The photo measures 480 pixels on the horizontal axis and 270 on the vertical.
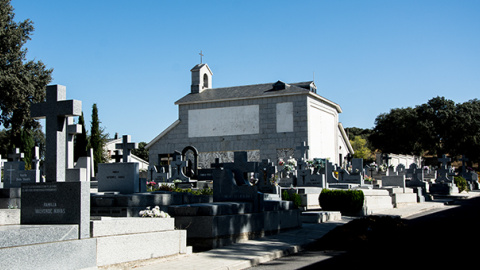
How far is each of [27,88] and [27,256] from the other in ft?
96.1

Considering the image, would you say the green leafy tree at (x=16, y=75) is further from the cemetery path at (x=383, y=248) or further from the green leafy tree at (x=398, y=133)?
the green leafy tree at (x=398, y=133)

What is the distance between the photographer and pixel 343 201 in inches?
757

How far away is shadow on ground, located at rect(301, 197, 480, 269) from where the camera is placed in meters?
9.01

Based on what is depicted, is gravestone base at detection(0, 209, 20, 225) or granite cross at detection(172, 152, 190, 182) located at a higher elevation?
granite cross at detection(172, 152, 190, 182)

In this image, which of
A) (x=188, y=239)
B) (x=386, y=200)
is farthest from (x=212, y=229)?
(x=386, y=200)

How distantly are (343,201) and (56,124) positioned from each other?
13313mm

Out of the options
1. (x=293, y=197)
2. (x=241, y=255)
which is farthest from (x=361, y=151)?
(x=241, y=255)

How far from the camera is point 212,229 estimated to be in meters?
10.1

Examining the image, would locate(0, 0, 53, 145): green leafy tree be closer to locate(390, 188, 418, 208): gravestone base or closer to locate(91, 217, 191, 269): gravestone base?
locate(390, 188, 418, 208): gravestone base

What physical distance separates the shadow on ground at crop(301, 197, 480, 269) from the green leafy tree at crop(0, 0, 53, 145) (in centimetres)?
2729

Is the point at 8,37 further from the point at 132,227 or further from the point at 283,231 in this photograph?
the point at 132,227

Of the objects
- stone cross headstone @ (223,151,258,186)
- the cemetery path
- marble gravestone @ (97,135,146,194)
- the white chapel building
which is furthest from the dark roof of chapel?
the cemetery path

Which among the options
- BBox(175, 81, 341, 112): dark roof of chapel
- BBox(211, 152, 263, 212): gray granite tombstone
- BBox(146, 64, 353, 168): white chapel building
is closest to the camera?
BBox(211, 152, 263, 212): gray granite tombstone

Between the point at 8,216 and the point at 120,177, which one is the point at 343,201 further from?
the point at 8,216
